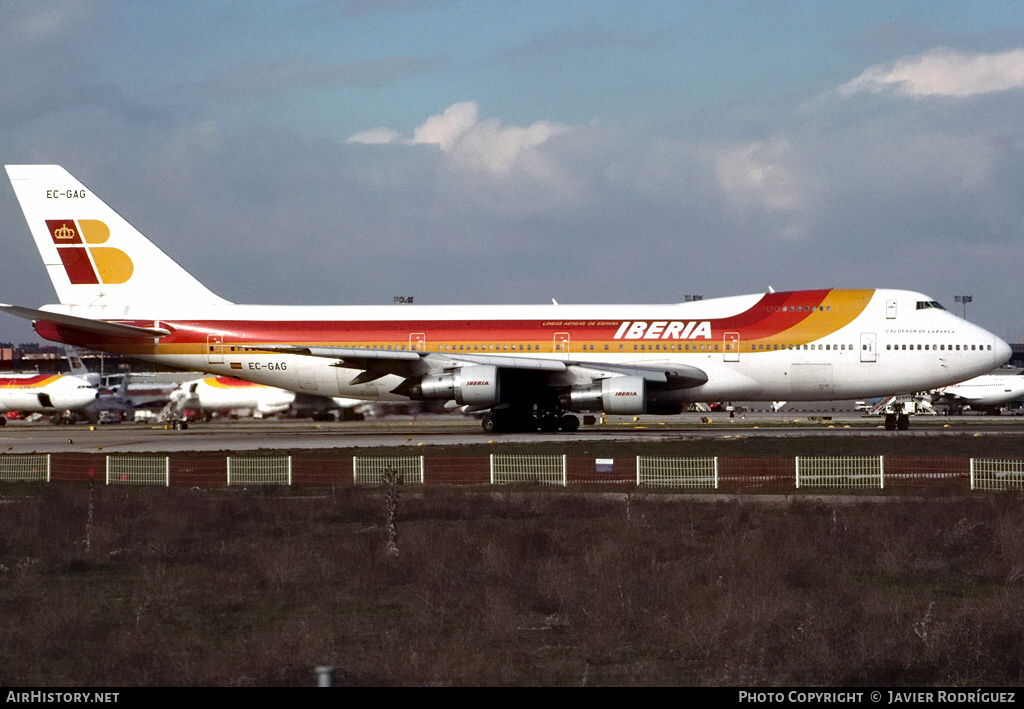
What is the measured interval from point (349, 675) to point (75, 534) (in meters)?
11.3

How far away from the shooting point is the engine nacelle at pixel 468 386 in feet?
138

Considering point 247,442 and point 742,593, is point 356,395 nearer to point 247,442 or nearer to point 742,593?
point 247,442

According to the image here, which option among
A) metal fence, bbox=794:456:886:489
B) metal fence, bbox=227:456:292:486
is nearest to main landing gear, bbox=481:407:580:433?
metal fence, bbox=227:456:292:486

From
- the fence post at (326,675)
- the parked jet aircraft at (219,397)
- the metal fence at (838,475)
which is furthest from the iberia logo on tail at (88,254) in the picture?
the fence post at (326,675)

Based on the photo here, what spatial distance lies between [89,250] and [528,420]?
787 inches

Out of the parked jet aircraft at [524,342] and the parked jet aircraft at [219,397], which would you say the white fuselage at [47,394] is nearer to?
the parked jet aircraft at [219,397]

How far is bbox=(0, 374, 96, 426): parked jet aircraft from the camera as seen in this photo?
77938 millimetres

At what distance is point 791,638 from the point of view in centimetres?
1159

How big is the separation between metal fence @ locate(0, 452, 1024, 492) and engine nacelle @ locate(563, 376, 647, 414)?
27.4 ft

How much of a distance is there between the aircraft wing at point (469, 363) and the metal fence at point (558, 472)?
9740 millimetres

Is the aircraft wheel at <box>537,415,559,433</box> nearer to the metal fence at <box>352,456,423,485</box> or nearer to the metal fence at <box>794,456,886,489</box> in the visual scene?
the metal fence at <box>352,456,423,485</box>

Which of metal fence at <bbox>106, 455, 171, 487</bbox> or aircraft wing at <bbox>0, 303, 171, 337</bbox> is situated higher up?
aircraft wing at <bbox>0, 303, 171, 337</bbox>

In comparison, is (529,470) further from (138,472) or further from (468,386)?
(468,386)
